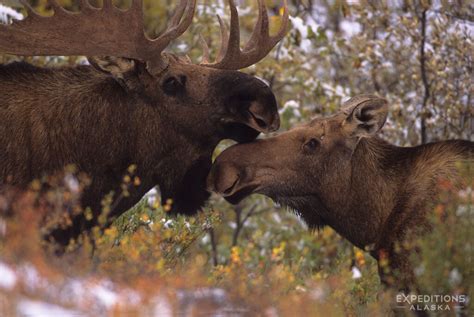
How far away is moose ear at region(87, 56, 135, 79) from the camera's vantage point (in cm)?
705

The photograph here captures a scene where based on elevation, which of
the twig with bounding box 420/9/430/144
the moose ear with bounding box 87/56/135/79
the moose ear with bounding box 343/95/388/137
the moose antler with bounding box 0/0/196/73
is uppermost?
the moose antler with bounding box 0/0/196/73

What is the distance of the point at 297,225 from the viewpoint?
41.3ft

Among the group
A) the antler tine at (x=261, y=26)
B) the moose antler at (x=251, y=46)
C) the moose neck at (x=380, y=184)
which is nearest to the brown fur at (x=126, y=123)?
the moose antler at (x=251, y=46)

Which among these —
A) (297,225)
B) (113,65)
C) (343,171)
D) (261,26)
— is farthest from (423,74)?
(113,65)

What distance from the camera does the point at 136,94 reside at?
705cm

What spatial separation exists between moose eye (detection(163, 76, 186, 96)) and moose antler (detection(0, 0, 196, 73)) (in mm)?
107

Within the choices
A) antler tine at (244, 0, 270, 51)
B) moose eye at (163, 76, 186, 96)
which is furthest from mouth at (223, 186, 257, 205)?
antler tine at (244, 0, 270, 51)

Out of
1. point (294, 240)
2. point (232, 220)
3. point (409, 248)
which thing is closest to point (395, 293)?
point (409, 248)

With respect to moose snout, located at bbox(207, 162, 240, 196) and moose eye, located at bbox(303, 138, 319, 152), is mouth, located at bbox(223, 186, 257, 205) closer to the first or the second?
moose snout, located at bbox(207, 162, 240, 196)

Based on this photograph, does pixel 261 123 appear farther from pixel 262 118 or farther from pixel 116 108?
pixel 116 108

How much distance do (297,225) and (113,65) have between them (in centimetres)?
597

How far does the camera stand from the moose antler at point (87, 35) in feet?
22.5

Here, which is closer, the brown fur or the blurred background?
the blurred background

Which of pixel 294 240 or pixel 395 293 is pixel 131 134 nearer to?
pixel 395 293
